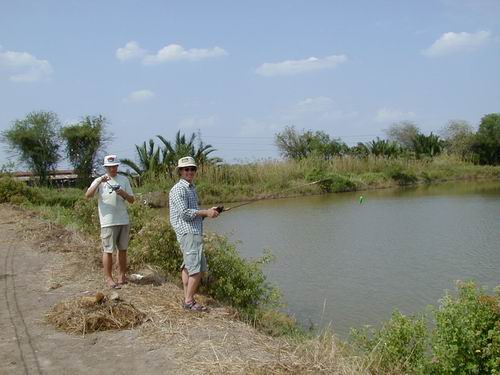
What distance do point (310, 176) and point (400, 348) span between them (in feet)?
84.3

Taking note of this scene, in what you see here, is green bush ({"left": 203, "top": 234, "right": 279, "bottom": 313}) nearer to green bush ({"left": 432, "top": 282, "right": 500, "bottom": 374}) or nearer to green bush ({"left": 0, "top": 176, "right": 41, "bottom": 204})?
green bush ({"left": 432, "top": 282, "right": 500, "bottom": 374})

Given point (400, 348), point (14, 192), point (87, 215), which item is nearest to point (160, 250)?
point (400, 348)

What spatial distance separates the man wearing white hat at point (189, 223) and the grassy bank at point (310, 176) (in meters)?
17.1

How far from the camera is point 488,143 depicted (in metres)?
43.3

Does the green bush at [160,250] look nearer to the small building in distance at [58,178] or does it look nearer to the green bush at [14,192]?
the green bush at [14,192]

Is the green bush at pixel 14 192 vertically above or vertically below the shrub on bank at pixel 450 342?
above

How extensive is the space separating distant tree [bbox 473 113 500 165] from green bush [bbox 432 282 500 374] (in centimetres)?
4327

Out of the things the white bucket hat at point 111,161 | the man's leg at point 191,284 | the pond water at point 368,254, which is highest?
the white bucket hat at point 111,161

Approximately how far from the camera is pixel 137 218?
7.79m

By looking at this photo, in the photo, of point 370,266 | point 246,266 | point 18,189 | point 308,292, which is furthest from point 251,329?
→ point 18,189

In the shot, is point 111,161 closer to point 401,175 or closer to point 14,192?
point 14,192

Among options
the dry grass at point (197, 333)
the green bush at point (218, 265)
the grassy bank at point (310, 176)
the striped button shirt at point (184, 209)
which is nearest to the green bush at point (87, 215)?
the green bush at point (218, 265)

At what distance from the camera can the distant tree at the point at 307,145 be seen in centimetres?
3712

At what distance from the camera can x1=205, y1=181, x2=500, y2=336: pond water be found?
729 cm
